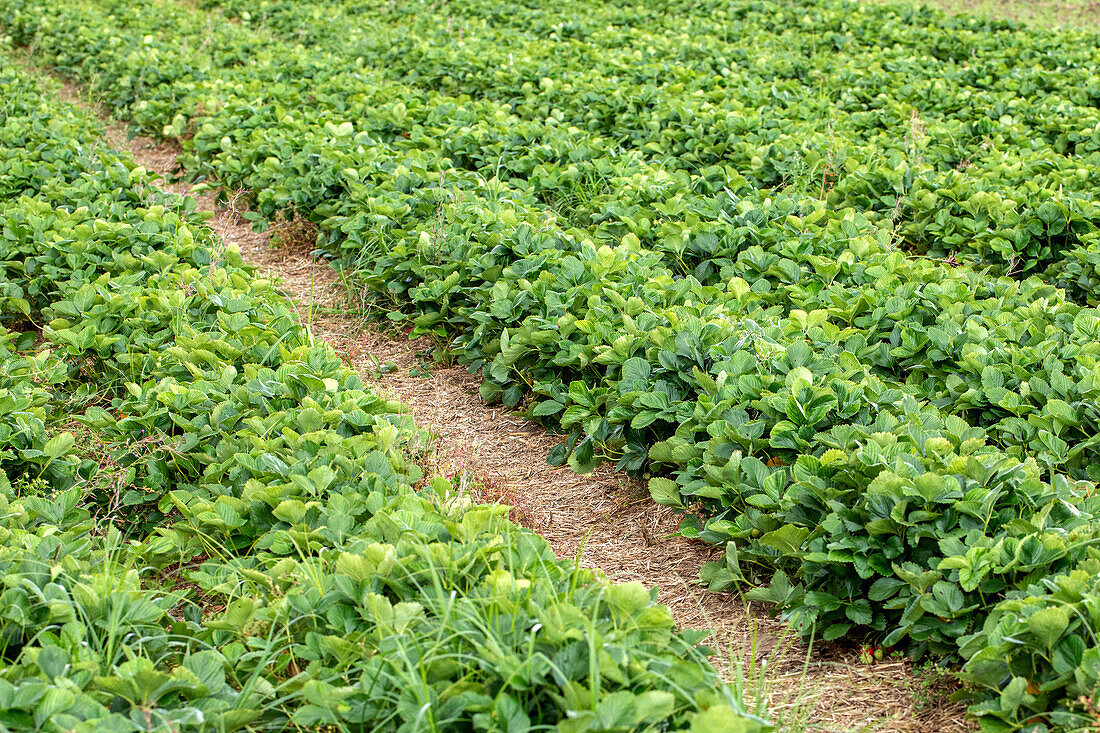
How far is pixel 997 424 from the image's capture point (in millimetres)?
3271

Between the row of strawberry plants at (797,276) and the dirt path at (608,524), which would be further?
the row of strawberry plants at (797,276)

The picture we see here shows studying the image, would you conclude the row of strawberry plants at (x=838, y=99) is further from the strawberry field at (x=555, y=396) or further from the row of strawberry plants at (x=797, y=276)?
the row of strawberry plants at (x=797, y=276)

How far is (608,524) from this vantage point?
11.5 feet

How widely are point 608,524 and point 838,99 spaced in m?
5.91

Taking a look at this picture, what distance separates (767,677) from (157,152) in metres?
7.50

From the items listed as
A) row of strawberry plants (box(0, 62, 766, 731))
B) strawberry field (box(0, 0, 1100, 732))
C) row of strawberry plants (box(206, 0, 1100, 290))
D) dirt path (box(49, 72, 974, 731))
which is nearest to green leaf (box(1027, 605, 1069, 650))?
strawberry field (box(0, 0, 1100, 732))

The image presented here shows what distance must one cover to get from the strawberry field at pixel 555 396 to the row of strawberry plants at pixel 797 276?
0.07 ft

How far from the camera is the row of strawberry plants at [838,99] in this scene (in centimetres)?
521

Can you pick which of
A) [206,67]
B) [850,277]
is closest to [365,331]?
[850,277]

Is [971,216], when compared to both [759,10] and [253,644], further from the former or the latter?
[759,10]

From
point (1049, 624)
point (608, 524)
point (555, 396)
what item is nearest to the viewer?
point (1049, 624)

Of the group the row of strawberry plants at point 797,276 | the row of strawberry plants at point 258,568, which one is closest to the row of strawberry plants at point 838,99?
the row of strawberry plants at point 797,276

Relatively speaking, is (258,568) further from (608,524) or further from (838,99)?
(838,99)

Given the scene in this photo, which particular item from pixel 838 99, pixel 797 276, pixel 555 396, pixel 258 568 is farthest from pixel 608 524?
pixel 838 99
